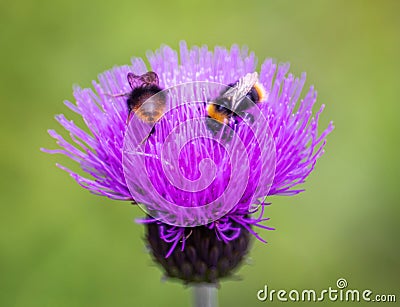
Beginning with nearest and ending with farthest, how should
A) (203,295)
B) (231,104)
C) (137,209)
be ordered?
1. (231,104)
2. (203,295)
3. (137,209)

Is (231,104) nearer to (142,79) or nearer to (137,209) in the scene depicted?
(142,79)

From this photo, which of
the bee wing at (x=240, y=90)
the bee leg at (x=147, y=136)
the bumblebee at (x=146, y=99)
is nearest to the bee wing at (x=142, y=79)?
the bumblebee at (x=146, y=99)

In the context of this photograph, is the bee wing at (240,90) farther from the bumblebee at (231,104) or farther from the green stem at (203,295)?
the green stem at (203,295)

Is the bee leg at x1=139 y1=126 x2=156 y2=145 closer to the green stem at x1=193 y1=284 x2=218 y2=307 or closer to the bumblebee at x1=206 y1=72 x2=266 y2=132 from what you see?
the bumblebee at x1=206 y1=72 x2=266 y2=132

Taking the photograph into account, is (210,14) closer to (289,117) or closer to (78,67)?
(78,67)

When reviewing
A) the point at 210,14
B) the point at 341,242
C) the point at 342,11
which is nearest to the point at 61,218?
the point at 341,242

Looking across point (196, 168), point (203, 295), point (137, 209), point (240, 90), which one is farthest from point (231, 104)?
point (137, 209)

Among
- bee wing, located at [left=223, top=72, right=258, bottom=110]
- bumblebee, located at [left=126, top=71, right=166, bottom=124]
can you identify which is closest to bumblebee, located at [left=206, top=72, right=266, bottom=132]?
bee wing, located at [left=223, top=72, right=258, bottom=110]
